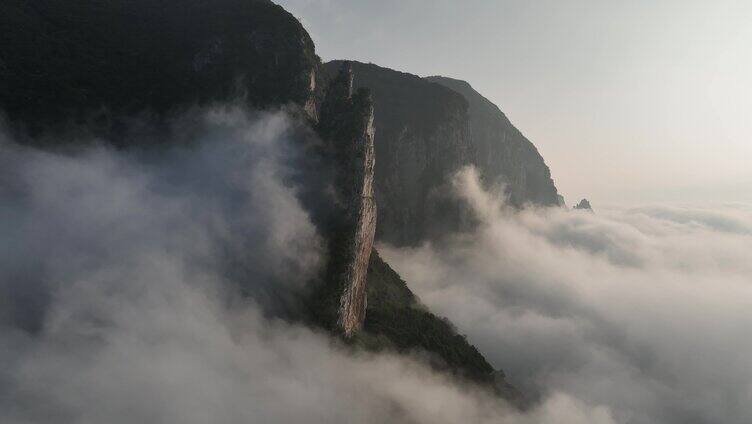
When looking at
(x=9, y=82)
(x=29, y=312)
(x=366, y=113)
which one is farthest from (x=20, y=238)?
(x=366, y=113)

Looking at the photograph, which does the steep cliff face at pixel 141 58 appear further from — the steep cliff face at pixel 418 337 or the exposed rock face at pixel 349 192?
the steep cliff face at pixel 418 337

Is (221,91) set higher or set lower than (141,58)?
lower

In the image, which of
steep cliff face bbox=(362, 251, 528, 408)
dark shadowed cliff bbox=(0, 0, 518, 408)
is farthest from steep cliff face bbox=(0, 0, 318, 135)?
steep cliff face bbox=(362, 251, 528, 408)

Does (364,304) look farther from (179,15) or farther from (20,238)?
(179,15)

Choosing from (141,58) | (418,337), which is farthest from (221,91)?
(418,337)

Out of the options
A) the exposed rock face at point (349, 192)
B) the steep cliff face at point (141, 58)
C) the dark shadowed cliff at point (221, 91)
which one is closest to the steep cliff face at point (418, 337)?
the dark shadowed cliff at point (221, 91)

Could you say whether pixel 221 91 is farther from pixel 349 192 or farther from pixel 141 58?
pixel 349 192

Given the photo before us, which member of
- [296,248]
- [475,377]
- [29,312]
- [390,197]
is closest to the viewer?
[29,312]
